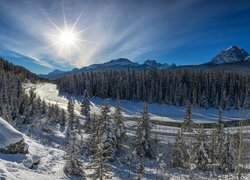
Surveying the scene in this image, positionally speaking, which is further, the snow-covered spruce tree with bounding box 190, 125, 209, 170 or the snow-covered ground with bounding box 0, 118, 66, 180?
the snow-covered spruce tree with bounding box 190, 125, 209, 170

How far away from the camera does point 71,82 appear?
151750 millimetres

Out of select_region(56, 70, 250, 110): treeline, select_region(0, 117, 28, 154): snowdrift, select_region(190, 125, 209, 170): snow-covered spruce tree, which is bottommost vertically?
select_region(190, 125, 209, 170): snow-covered spruce tree

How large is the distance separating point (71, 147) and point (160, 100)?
87.7 metres

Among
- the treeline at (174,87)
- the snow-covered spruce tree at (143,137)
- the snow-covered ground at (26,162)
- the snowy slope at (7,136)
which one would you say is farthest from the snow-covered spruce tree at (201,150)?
the treeline at (174,87)

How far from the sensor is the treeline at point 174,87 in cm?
11106

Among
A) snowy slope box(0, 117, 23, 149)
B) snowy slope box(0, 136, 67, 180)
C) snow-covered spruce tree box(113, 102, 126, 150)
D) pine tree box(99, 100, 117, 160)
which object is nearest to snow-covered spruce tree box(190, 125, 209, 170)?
snow-covered spruce tree box(113, 102, 126, 150)

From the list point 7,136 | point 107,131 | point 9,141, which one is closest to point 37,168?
point 9,141

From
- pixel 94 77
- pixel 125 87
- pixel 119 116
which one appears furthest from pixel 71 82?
pixel 119 116

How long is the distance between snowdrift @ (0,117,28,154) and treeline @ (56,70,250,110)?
89958mm

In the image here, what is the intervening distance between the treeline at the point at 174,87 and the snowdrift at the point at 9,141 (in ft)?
295

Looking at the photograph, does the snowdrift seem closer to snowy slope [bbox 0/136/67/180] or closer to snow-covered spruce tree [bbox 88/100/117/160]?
snowy slope [bbox 0/136/67/180]

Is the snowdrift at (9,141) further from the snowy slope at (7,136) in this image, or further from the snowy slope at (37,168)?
the snowy slope at (37,168)

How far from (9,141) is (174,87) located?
98790 millimetres

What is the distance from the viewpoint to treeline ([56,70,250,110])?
111 meters
